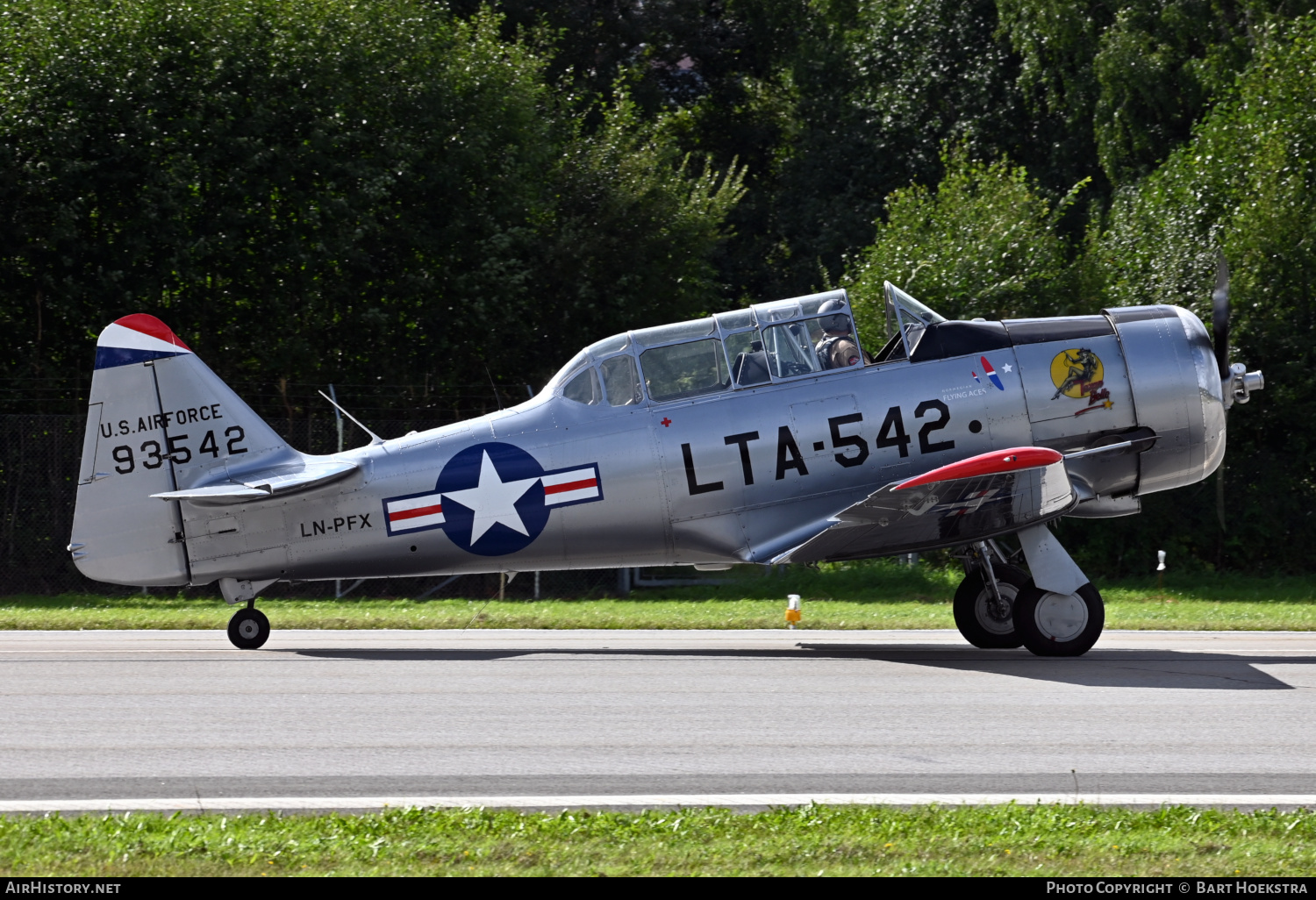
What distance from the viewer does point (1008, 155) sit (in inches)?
1449

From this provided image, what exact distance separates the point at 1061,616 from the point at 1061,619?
0.03 m

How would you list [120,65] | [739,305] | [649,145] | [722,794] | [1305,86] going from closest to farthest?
1. [722,794]
2. [120,65]
3. [1305,86]
4. [649,145]
5. [739,305]

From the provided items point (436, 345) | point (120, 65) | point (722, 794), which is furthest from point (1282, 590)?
point (120, 65)

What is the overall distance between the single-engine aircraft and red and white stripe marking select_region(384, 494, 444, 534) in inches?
0.6

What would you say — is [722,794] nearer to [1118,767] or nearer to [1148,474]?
[1118,767]

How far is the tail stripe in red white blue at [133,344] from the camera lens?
1102 centimetres

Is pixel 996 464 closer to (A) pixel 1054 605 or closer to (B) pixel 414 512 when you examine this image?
(A) pixel 1054 605

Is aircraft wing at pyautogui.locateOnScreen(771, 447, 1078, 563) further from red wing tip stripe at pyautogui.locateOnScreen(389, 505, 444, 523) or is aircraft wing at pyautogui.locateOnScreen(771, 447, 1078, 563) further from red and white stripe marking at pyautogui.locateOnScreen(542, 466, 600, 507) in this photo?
red wing tip stripe at pyautogui.locateOnScreen(389, 505, 444, 523)

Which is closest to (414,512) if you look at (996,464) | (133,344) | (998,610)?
(133,344)

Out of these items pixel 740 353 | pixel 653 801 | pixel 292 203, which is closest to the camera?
pixel 653 801

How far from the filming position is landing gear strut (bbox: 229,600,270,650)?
38.0 feet

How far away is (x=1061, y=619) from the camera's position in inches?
418

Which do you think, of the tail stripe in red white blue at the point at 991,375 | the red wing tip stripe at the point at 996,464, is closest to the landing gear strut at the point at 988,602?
the tail stripe in red white blue at the point at 991,375

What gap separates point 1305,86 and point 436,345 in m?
15.3
